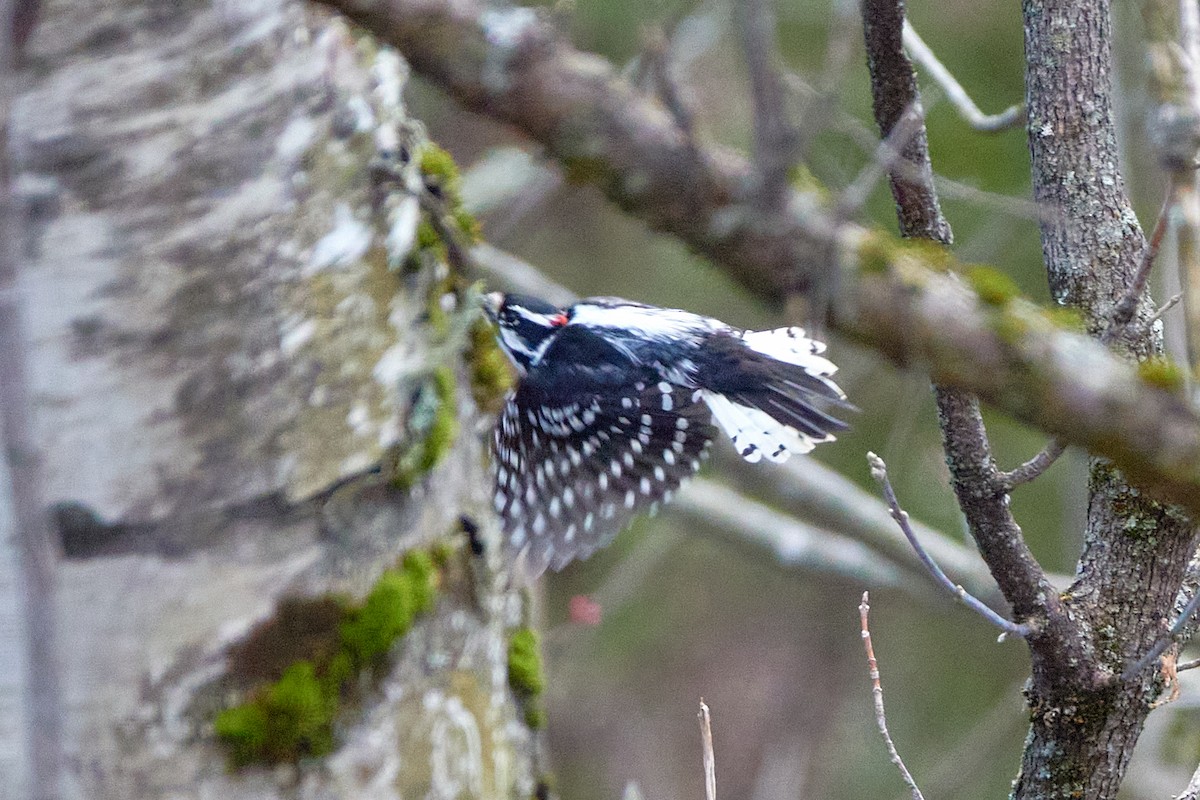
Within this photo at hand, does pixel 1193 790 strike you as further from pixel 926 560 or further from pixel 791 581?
pixel 791 581

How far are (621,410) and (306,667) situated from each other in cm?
193

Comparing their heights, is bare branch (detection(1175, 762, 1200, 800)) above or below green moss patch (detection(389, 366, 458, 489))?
below

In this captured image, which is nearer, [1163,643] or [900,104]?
[1163,643]

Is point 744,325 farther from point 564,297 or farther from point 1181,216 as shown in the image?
point 1181,216

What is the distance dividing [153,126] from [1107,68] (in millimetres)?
1603

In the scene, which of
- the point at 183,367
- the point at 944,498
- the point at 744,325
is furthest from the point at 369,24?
the point at 744,325

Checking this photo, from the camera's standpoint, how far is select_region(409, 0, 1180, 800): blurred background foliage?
191 inches

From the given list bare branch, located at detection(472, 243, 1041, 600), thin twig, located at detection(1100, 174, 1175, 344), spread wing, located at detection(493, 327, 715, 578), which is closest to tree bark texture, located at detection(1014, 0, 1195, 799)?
thin twig, located at detection(1100, 174, 1175, 344)

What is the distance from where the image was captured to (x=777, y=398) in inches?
126

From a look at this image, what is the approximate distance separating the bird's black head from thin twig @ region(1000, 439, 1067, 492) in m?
1.68

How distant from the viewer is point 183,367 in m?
1.34

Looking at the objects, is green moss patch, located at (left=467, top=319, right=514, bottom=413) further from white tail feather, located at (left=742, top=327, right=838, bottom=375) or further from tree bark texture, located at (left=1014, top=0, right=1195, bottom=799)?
A: white tail feather, located at (left=742, top=327, right=838, bottom=375)

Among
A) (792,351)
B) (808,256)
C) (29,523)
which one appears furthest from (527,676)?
(792,351)

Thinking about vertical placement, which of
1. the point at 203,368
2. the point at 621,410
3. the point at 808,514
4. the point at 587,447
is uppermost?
the point at 203,368
